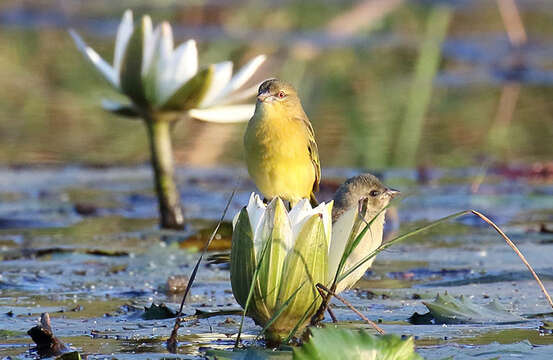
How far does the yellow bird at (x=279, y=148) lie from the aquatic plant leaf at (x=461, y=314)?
0.87m

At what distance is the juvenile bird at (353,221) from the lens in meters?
3.33

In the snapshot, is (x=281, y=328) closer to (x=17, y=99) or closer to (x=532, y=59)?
(x=17, y=99)

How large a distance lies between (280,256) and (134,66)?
2557 mm

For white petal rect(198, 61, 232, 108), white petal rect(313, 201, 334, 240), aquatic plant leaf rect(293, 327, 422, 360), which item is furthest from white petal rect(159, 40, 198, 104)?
aquatic plant leaf rect(293, 327, 422, 360)

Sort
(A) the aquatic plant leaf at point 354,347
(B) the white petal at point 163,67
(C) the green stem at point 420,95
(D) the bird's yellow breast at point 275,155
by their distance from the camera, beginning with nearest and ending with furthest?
(A) the aquatic plant leaf at point 354,347 → (D) the bird's yellow breast at point 275,155 → (B) the white petal at point 163,67 → (C) the green stem at point 420,95

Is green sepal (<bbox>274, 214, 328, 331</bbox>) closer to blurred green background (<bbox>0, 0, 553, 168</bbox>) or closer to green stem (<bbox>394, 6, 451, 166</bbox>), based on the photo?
blurred green background (<bbox>0, 0, 553, 168</bbox>)

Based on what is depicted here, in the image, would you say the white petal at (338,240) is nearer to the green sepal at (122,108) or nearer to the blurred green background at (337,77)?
the green sepal at (122,108)

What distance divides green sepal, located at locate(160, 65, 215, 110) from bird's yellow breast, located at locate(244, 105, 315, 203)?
1.01 metres

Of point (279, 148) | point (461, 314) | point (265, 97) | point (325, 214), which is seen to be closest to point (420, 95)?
point (265, 97)

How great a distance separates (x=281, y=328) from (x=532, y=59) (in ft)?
40.2

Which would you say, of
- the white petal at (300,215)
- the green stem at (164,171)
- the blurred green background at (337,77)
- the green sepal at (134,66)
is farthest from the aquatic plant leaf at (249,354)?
the blurred green background at (337,77)

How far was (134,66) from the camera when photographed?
5.50 metres

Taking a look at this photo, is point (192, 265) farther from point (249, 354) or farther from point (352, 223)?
point (249, 354)

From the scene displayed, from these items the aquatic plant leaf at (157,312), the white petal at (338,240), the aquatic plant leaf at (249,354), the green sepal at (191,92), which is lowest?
the aquatic plant leaf at (249,354)
